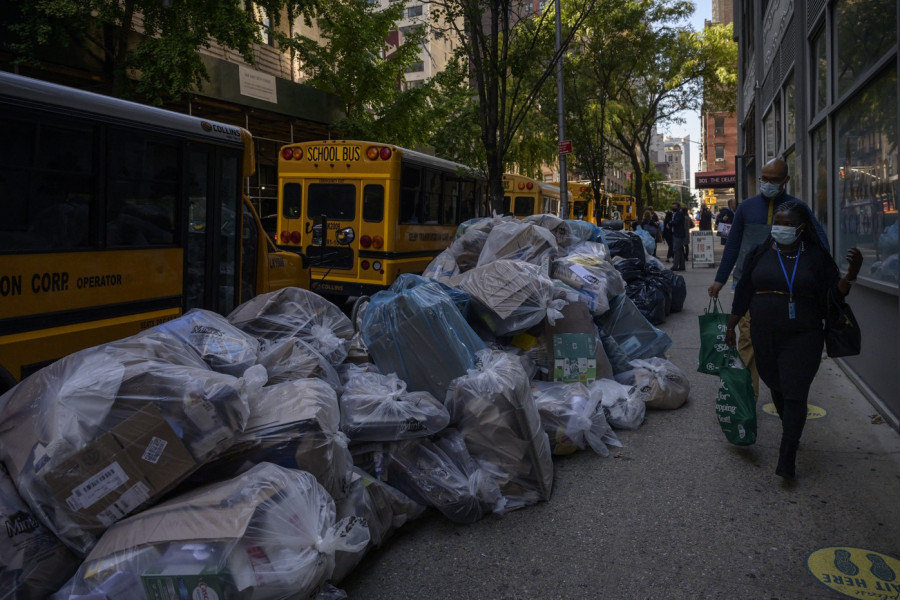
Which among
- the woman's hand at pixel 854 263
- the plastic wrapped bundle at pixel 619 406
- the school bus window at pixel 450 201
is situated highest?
the school bus window at pixel 450 201

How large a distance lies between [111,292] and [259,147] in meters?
14.5

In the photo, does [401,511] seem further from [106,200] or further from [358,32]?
[358,32]

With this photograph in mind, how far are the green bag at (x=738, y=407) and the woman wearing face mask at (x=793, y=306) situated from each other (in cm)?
20

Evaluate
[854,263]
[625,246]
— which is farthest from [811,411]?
[625,246]

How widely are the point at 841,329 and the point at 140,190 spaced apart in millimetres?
4583

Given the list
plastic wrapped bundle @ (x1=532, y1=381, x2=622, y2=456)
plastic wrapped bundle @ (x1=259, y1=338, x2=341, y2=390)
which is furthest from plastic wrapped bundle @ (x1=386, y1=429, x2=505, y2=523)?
plastic wrapped bundle @ (x1=532, y1=381, x2=622, y2=456)

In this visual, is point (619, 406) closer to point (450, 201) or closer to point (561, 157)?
point (450, 201)

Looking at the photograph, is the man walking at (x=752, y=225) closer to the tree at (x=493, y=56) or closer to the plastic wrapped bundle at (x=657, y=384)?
the plastic wrapped bundle at (x=657, y=384)

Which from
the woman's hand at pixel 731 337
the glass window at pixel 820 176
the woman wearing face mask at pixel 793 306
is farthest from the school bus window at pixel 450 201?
the woman wearing face mask at pixel 793 306

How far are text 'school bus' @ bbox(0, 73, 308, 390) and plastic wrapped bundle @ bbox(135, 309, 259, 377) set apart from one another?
40.8 inches

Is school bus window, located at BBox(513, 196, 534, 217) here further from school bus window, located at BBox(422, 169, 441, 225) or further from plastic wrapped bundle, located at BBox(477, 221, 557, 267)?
plastic wrapped bundle, located at BBox(477, 221, 557, 267)

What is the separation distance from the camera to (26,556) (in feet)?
8.14

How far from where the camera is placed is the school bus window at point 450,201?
11664 millimetres

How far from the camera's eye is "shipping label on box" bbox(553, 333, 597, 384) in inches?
208
